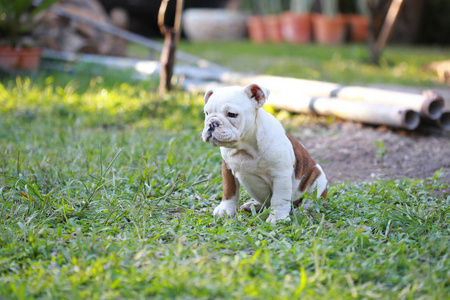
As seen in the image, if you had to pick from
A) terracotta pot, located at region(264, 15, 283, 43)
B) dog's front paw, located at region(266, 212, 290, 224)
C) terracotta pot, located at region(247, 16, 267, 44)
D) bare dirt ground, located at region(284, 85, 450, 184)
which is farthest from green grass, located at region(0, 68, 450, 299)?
terracotta pot, located at region(247, 16, 267, 44)

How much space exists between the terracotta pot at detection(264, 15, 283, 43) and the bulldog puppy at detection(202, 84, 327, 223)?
36.6 feet

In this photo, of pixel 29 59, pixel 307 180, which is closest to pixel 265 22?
pixel 29 59

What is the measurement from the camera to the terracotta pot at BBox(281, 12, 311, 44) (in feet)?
42.9

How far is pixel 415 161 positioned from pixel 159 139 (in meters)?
2.23

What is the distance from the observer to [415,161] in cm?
407

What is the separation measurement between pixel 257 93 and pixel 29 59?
5.46m

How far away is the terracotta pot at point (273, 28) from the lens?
44.5 ft

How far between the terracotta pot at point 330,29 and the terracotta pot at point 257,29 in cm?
155

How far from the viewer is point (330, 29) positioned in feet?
42.0

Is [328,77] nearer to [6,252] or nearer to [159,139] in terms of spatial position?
[159,139]

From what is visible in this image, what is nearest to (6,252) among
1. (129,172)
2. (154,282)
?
(154,282)

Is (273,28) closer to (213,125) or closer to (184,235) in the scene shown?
(213,125)

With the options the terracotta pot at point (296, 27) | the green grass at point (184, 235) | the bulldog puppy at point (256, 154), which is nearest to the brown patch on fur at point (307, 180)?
the bulldog puppy at point (256, 154)

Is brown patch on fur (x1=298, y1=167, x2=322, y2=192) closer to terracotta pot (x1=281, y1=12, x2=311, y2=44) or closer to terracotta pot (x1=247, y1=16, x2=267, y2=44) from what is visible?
terracotta pot (x1=281, y1=12, x2=311, y2=44)
